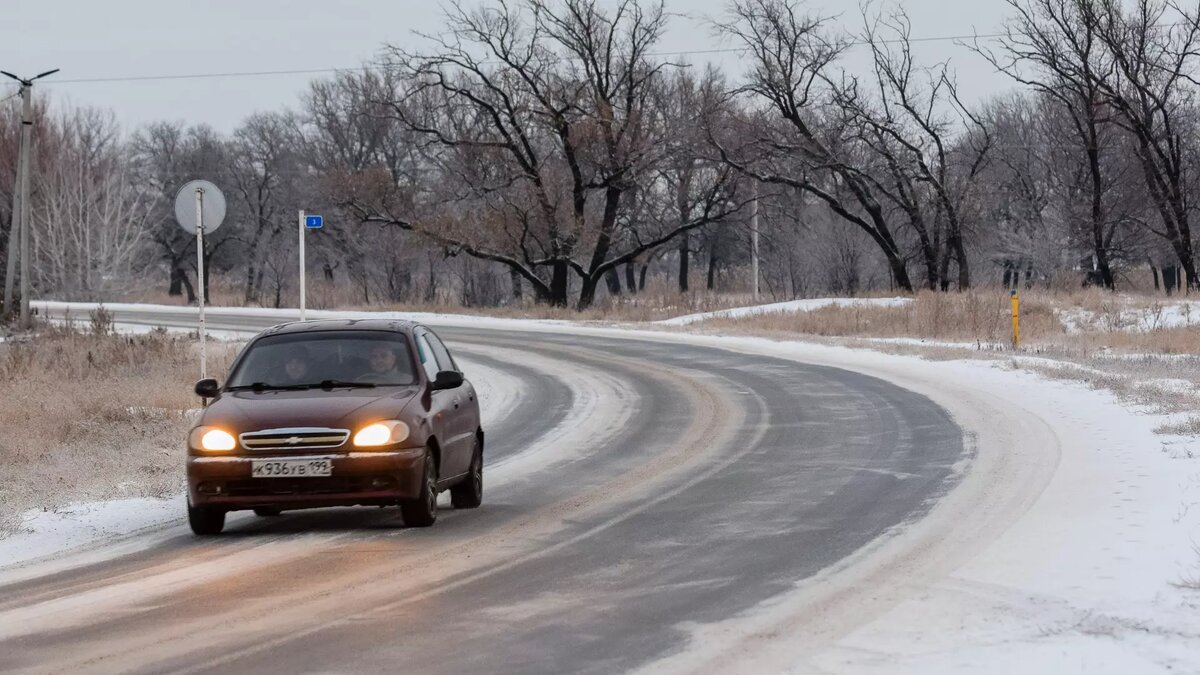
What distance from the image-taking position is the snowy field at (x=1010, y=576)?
6.34 meters

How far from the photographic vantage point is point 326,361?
37.9 ft

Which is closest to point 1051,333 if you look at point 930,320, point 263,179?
point 930,320

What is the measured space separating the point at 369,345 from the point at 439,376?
71 cm

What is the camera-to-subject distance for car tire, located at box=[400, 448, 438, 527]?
1048 centimetres

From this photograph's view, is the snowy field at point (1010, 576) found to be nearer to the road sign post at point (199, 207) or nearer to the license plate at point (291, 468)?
the license plate at point (291, 468)

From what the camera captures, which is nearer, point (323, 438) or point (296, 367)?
point (323, 438)

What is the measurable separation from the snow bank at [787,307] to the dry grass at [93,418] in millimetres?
16322

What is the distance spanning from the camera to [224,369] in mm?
24312

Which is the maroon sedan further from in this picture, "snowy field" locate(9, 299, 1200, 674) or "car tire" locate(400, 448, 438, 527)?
"snowy field" locate(9, 299, 1200, 674)

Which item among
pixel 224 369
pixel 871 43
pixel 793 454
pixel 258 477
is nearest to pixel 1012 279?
pixel 871 43

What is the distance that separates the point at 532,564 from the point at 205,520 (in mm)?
2803

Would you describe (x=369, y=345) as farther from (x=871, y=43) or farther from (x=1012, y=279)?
(x=1012, y=279)

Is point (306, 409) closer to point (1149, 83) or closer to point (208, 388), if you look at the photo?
point (208, 388)

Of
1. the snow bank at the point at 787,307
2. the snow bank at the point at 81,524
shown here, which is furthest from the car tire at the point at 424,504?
the snow bank at the point at 787,307
